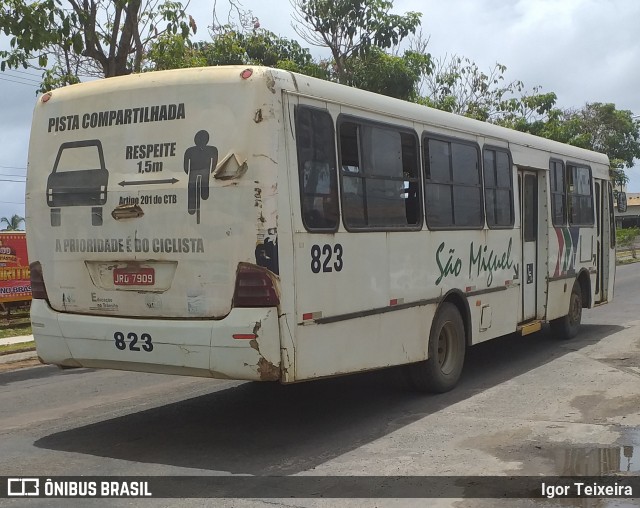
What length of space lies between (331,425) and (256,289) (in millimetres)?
1904

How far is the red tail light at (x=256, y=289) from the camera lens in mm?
6008

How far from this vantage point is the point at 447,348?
28.7ft

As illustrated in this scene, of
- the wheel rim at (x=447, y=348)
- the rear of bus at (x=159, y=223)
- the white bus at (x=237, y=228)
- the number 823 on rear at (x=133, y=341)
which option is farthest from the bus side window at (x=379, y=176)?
the number 823 on rear at (x=133, y=341)

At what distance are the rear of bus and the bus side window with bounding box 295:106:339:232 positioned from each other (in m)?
0.32

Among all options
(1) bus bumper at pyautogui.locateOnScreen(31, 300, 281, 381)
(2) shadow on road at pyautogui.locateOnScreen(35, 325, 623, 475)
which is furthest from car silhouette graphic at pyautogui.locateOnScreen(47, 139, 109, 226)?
(2) shadow on road at pyautogui.locateOnScreen(35, 325, 623, 475)

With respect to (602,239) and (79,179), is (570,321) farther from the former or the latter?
(79,179)

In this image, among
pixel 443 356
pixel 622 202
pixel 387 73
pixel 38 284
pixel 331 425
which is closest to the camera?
pixel 38 284

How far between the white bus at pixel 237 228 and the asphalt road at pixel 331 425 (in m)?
0.64

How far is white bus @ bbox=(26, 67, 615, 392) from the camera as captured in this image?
6.08 metres

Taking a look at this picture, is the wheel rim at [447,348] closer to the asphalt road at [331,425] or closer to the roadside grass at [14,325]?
the asphalt road at [331,425]

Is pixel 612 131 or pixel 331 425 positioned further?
pixel 612 131

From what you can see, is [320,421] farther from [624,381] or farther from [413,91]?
[413,91]

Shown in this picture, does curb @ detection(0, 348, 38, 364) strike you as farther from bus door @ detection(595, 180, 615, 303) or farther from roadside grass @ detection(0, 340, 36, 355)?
bus door @ detection(595, 180, 615, 303)

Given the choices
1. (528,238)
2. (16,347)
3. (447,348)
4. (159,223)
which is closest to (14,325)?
(16,347)
